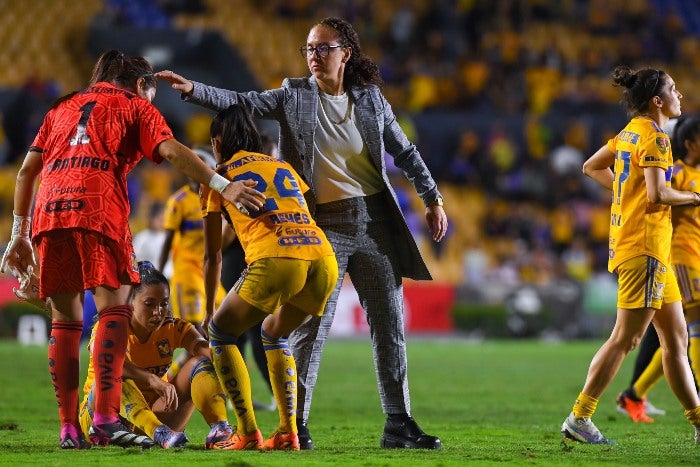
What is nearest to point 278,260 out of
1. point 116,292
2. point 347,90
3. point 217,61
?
point 116,292

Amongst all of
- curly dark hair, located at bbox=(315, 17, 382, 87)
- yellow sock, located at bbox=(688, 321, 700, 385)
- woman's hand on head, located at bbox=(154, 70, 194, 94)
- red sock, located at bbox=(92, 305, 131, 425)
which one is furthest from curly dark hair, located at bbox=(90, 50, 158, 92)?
yellow sock, located at bbox=(688, 321, 700, 385)

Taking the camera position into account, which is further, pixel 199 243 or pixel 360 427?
pixel 199 243

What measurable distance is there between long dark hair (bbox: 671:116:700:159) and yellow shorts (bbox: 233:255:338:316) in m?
3.18

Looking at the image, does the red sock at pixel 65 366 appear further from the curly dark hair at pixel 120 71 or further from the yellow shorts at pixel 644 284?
the yellow shorts at pixel 644 284

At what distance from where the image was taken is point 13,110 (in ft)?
67.1

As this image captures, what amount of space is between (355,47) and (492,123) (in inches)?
724

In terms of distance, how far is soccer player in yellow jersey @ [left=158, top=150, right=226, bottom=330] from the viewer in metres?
9.42

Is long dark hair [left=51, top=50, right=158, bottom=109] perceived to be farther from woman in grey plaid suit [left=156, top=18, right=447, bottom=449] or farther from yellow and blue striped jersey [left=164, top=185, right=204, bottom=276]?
yellow and blue striped jersey [left=164, top=185, right=204, bottom=276]

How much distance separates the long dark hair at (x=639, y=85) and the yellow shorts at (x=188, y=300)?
4.16m

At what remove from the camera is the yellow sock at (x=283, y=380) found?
19.8ft

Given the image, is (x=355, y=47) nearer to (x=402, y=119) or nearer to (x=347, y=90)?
(x=347, y=90)

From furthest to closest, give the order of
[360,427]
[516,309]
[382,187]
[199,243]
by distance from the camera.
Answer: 1. [516,309]
2. [199,243]
3. [360,427]
4. [382,187]

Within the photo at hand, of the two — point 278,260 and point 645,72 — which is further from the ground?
point 645,72

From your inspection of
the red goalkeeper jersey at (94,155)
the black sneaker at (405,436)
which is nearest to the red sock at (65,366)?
the red goalkeeper jersey at (94,155)
